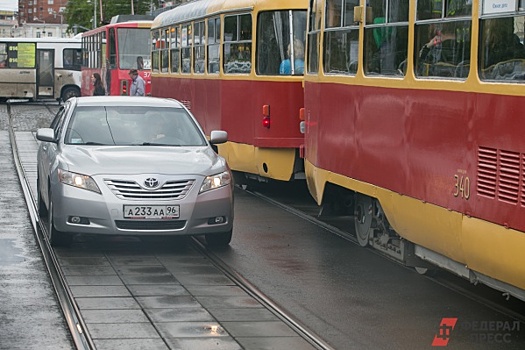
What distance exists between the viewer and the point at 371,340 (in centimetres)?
843

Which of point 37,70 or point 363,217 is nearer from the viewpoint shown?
point 363,217

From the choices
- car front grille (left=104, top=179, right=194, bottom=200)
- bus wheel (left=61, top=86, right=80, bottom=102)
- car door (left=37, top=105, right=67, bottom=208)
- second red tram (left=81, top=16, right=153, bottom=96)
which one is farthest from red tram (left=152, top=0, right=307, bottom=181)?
bus wheel (left=61, top=86, right=80, bottom=102)

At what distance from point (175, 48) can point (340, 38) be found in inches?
459

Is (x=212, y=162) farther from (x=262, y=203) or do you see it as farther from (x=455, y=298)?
(x=262, y=203)

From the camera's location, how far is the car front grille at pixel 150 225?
11844mm

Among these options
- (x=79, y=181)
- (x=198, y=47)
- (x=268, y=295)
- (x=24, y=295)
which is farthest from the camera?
(x=198, y=47)

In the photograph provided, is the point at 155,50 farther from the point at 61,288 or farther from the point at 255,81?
the point at 61,288

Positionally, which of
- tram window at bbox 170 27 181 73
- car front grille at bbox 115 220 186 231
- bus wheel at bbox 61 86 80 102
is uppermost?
tram window at bbox 170 27 181 73

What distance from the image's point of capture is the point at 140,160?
12.4 meters

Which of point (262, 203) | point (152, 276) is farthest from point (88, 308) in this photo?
point (262, 203)

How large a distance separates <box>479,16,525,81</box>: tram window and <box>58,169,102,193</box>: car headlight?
489 cm

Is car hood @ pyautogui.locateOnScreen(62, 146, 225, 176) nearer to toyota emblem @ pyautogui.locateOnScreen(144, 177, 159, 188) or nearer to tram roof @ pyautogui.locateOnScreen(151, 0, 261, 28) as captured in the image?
toyota emblem @ pyautogui.locateOnScreen(144, 177, 159, 188)

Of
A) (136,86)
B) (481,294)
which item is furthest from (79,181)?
(136,86)

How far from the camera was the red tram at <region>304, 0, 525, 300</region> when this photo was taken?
24.8ft
